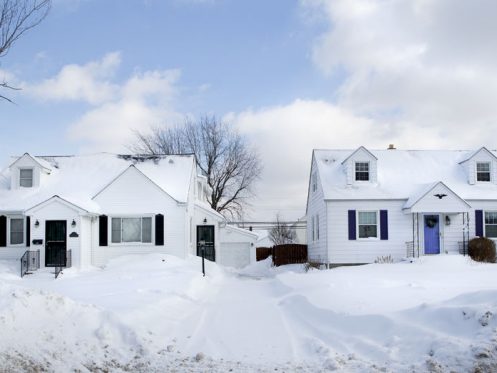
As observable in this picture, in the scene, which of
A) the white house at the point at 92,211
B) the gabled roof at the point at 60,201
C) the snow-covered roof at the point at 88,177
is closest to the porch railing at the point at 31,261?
the white house at the point at 92,211

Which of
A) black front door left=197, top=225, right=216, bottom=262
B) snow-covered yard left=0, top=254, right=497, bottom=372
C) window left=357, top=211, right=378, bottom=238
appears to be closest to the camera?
snow-covered yard left=0, top=254, right=497, bottom=372

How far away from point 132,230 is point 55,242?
371 cm

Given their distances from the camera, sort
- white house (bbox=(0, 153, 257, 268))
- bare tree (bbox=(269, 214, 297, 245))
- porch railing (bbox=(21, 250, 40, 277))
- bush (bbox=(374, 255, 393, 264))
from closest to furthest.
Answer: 1. porch railing (bbox=(21, 250, 40, 277))
2. white house (bbox=(0, 153, 257, 268))
3. bush (bbox=(374, 255, 393, 264))
4. bare tree (bbox=(269, 214, 297, 245))

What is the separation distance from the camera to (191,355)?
7.92m

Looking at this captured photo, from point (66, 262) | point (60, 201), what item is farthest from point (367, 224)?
point (60, 201)

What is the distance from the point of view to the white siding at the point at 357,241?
993 inches

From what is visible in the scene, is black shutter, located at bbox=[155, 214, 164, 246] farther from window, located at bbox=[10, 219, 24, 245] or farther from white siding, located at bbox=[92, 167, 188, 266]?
window, located at bbox=[10, 219, 24, 245]

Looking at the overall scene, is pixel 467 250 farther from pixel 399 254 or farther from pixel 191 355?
pixel 191 355

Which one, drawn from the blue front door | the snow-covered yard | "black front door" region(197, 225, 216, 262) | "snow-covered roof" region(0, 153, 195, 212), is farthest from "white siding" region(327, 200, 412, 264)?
the snow-covered yard

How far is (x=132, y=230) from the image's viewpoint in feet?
84.0

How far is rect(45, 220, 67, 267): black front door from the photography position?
2309 centimetres

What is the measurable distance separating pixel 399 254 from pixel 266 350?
1835 centimetres

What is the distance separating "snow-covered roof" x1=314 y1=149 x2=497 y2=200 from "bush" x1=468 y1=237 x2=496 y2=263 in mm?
2345

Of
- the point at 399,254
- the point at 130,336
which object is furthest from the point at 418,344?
the point at 399,254
